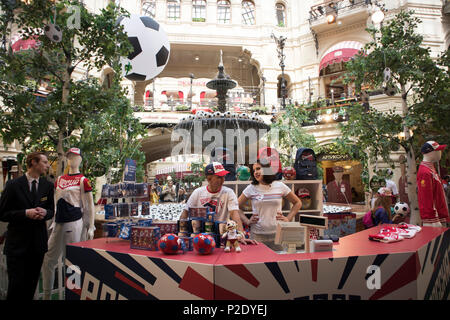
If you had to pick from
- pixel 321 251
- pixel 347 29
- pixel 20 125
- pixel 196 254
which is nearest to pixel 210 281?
pixel 196 254

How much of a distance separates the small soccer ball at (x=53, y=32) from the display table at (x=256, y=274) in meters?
2.88

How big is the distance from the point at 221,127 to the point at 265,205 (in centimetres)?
366

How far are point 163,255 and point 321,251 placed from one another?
1.13 m

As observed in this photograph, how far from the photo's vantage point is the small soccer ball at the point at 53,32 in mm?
3695

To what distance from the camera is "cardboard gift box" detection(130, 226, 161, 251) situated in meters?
2.19

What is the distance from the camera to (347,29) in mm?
18219

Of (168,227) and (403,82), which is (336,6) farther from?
(168,227)

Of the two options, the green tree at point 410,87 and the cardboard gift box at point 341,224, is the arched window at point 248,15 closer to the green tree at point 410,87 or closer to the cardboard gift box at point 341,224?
the green tree at point 410,87

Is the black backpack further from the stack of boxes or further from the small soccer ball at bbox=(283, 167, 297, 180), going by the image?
the stack of boxes

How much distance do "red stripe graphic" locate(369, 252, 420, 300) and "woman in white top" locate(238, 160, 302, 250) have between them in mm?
1353

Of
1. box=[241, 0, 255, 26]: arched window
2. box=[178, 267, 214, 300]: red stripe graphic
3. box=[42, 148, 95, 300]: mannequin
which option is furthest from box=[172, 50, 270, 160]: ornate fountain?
box=[241, 0, 255, 26]: arched window

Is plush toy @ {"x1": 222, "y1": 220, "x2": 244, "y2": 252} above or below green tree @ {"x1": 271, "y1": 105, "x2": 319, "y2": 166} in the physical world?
below

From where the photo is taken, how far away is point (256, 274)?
177 centimetres

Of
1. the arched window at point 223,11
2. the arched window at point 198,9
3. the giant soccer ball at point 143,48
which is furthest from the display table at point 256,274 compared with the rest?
the arched window at point 223,11
